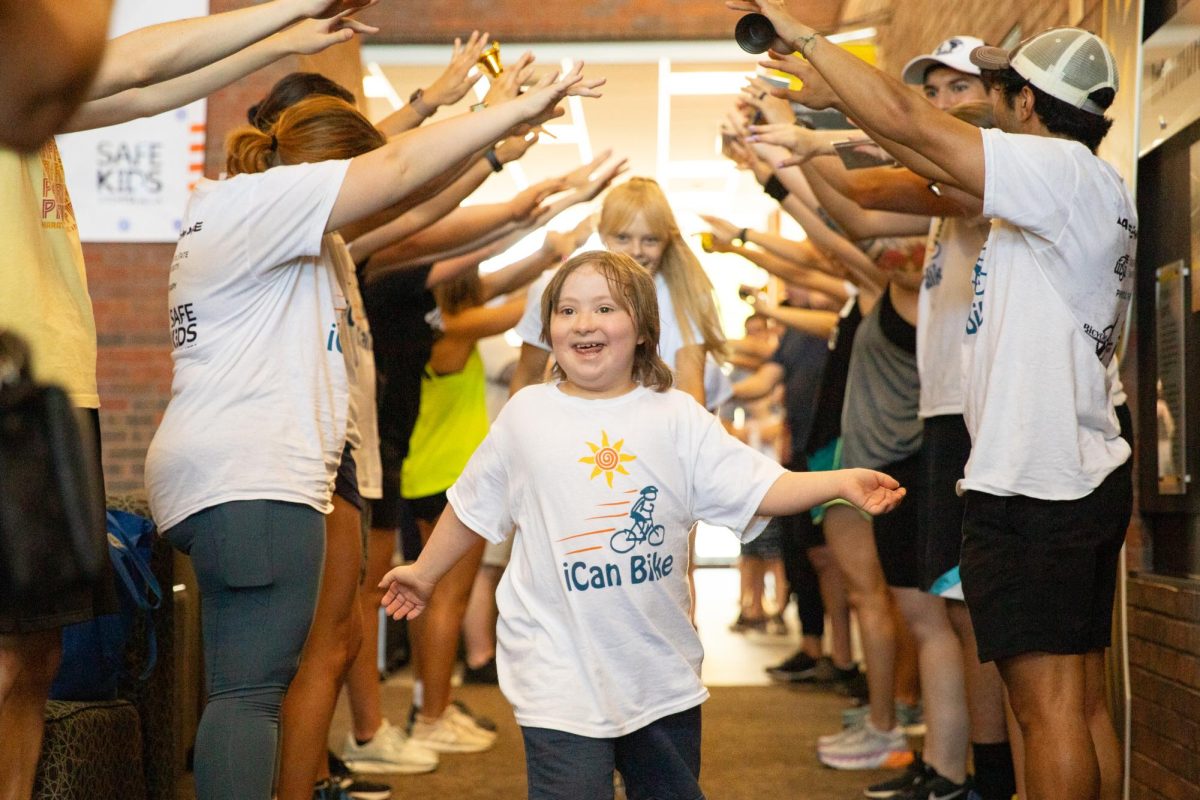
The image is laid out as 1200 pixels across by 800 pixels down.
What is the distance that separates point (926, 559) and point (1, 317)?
6.67 ft

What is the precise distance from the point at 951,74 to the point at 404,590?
6.84 ft

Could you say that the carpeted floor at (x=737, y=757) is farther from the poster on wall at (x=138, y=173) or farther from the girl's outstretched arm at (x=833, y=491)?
the poster on wall at (x=138, y=173)

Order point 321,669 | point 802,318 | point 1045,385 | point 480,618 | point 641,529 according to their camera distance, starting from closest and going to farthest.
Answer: point 641,529 → point 1045,385 → point 321,669 → point 480,618 → point 802,318

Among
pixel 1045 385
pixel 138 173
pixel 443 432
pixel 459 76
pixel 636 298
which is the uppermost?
pixel 138 173

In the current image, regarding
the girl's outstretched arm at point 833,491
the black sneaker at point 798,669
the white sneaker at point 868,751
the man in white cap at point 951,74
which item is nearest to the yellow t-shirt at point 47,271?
the girl's outstretched arm at point 833,491

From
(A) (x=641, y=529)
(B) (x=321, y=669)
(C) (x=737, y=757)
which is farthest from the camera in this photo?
(C) (x=737, y=757)

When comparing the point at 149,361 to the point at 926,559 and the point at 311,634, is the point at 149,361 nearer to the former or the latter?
the point at 311,634

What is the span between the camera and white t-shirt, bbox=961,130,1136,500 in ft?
7.23

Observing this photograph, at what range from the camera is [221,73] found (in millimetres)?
2379

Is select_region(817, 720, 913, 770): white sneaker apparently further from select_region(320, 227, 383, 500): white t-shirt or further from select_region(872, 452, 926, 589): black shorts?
select_region(320, 227, 383, 500): white t-shirt

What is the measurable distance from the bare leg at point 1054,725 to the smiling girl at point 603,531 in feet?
1.64

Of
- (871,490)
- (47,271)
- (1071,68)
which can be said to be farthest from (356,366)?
(1071,68)

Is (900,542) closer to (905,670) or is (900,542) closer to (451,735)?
(905,670)

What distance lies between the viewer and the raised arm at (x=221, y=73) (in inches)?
90.1
